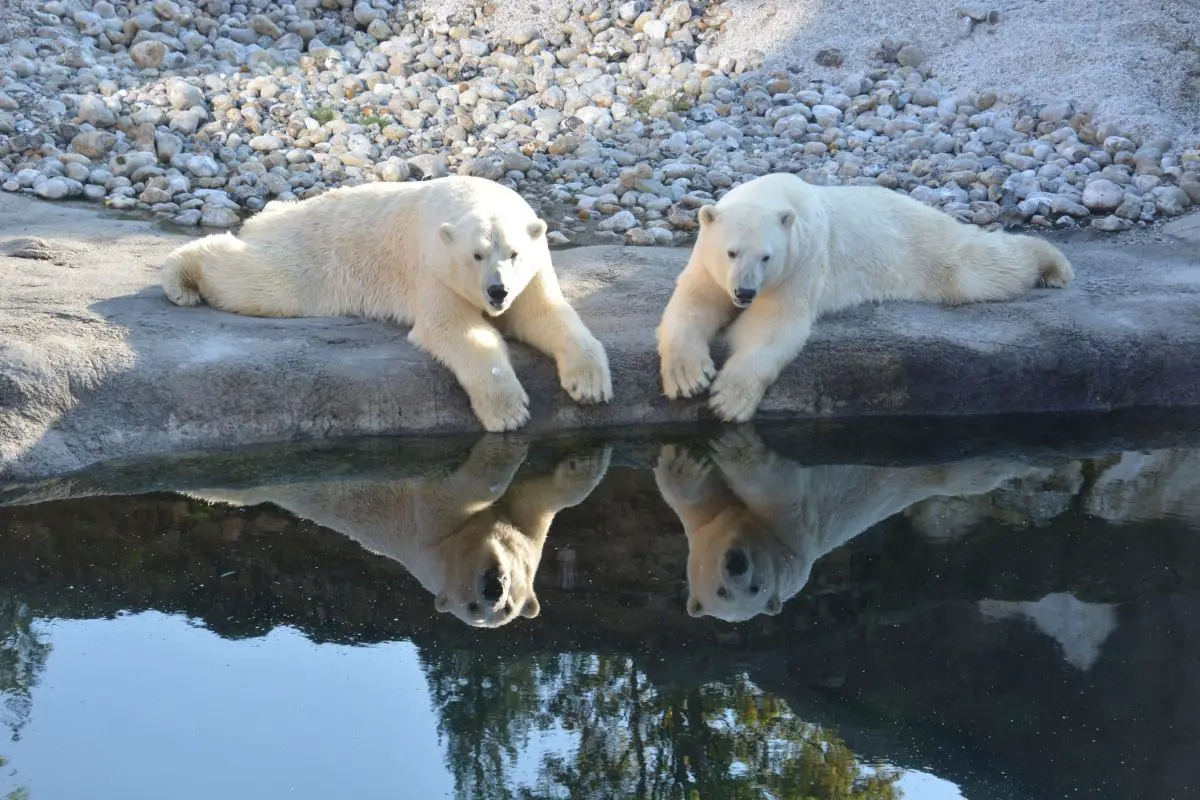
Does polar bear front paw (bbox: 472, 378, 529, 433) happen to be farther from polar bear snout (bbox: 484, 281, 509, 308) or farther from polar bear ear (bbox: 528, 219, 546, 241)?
polar bear ear (bbox: 528, 219, 546, 241)

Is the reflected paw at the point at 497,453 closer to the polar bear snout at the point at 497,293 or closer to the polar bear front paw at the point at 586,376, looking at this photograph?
the polar bear front paw at the point at 586,376

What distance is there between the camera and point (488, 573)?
495 cm

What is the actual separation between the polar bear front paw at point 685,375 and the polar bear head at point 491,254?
77cm

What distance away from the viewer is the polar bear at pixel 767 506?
487 cm

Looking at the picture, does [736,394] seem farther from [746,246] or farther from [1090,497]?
[1090,497]

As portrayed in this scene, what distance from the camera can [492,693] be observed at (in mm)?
4199

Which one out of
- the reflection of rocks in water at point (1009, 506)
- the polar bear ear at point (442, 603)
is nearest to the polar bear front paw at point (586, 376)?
the reflection of rocks in water at point (1009, 506)

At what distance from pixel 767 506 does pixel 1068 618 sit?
4.23 ft

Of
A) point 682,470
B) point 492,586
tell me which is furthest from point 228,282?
point 492,586

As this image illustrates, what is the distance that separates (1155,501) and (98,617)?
4.12 metres

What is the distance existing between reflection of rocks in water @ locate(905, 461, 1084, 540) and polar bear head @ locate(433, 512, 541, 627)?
158 centimetres

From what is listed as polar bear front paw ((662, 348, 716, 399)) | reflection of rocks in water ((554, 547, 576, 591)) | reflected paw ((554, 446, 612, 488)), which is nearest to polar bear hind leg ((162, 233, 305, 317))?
reflected paw ((554, 446, 612, 488))

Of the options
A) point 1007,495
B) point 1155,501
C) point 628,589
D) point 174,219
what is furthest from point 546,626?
point 174,219

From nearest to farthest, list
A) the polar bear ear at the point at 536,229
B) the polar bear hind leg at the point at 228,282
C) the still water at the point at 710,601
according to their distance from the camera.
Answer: the still water at the point at 710,601, the polar bear ear at the point at 536,229, the polar bear hind leg at the point at 228,282
